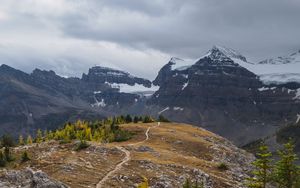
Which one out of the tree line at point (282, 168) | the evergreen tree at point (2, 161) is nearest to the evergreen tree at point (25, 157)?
the evergreen tree at point (2, 161)

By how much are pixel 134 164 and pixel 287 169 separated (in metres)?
33.1

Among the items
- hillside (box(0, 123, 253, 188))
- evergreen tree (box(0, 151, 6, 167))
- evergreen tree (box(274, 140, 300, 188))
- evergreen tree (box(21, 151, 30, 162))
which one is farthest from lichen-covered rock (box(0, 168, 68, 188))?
evergreen tree (box(274, 140, 300, 188))

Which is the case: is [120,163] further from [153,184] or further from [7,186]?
[7,186]

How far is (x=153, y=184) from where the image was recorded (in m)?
73.0

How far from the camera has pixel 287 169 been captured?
52.8m

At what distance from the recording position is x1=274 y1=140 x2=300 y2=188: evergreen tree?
171 ft

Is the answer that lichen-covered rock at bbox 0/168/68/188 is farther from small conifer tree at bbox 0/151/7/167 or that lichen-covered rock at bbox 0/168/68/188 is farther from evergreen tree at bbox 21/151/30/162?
evergreen tree at bbox 21/151/30/162

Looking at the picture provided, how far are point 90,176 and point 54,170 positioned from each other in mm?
5192

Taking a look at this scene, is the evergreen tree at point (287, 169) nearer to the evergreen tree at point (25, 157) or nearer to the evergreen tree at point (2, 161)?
the evergreen tree at point (25, 157)

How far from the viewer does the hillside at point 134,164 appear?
7094cm

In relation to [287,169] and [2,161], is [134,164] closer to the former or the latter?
[2,161]

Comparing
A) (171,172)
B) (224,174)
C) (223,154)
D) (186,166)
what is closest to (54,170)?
(171,172)

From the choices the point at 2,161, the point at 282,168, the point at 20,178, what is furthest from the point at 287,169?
the point at 2,161

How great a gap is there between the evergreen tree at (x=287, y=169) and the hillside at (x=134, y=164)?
2248 cm
